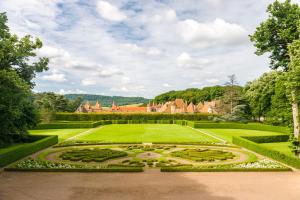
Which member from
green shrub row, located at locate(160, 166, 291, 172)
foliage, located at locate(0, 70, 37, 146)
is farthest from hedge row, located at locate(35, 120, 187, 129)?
green shrub row, located at locate(160, 166, 291, 172)

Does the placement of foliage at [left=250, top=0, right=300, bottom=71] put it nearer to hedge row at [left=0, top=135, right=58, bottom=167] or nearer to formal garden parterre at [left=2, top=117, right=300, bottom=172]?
formal garden parterre at [left=2, top=117, right=300, bottom=172]

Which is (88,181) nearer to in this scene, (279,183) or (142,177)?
(142,177)

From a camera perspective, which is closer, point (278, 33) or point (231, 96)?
point (278, 33)

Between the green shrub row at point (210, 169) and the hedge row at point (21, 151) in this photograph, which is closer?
the green shrub row at point (210, 169)

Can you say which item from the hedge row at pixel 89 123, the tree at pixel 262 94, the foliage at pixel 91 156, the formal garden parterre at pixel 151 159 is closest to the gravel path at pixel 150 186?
the formal garden parterre at pixel 151 159

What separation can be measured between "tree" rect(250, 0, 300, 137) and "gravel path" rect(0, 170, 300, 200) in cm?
1529

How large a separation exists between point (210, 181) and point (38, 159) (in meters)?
14.3

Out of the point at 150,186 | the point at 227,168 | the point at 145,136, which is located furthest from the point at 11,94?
the point at 145,136

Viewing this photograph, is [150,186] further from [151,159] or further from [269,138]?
[269,138]

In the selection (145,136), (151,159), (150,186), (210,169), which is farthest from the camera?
(145,136)

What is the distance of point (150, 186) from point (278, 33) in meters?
22.4

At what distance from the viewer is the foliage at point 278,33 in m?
28.7

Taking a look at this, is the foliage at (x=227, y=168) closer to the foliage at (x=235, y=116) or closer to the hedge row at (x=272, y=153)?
the hedge row at (x=272, y=153)

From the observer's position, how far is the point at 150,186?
16.0 metres
